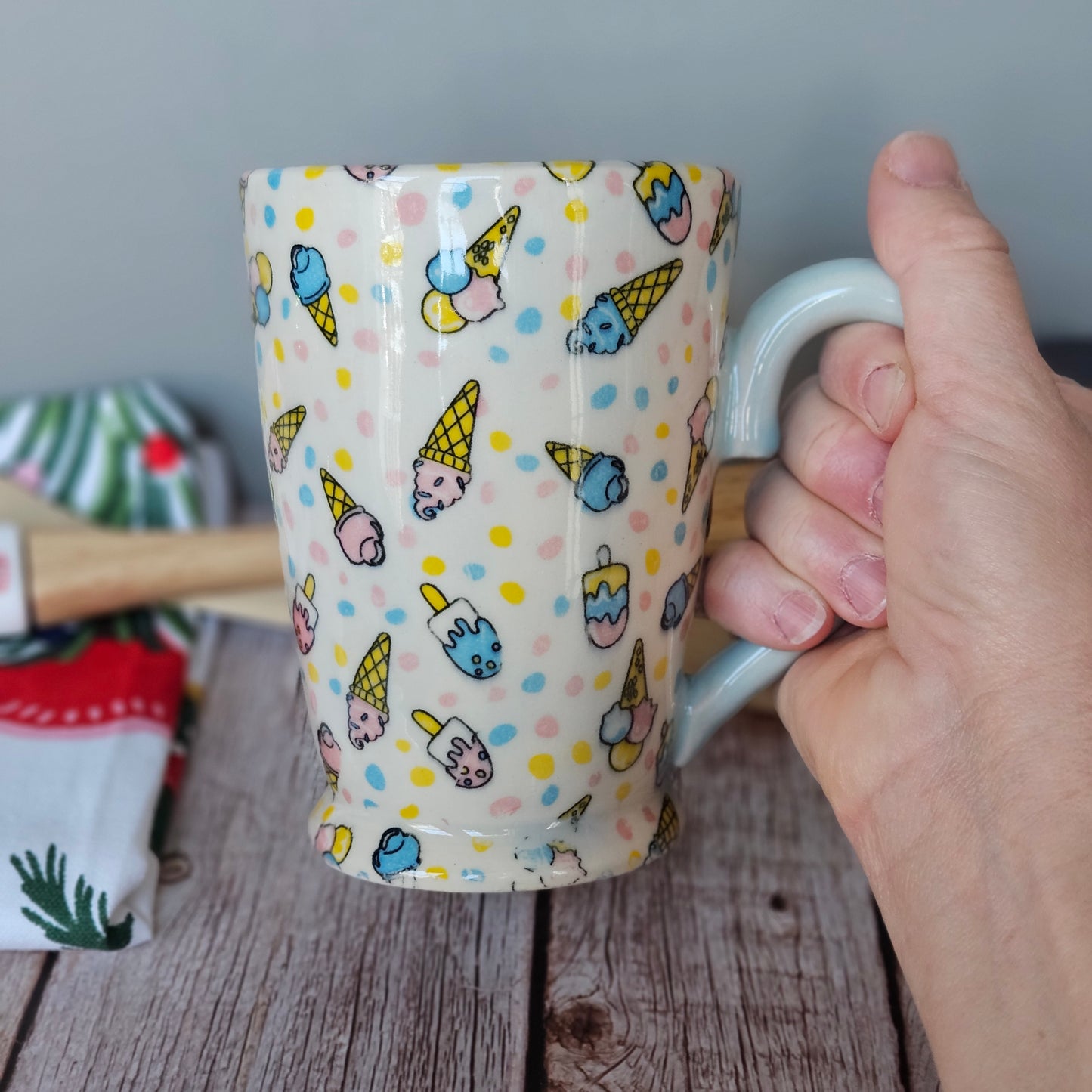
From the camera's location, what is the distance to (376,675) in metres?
0.47

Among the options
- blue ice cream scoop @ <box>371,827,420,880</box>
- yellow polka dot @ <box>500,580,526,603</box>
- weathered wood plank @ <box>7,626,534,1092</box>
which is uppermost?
yellow polka dot @ <box>500,580,526,603</box>

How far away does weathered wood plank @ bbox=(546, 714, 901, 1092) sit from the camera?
47 centimetres

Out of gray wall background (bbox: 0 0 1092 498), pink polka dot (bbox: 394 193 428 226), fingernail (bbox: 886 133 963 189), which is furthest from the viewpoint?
gray wall background (bbox: 0 0 1092 498)

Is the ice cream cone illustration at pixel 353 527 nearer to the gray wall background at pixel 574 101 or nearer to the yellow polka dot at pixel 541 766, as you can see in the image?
the yellow polka dot at pixel 541 766

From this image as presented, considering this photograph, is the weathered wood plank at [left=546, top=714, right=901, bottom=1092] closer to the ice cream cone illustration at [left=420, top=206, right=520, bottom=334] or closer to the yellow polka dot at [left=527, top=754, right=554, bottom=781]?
the yellow polka dot at [left=527, top=754, right=554, bottom=781]

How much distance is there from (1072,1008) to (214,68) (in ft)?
2.29

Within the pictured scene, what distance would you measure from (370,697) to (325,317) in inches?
6.5

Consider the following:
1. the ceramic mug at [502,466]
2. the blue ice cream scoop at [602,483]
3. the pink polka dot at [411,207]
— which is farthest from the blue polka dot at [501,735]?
the pink polka dot at [411,207]

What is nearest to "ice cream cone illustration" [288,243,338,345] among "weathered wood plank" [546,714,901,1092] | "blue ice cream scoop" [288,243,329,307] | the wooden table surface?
"blue ice cream scoop" [288,243,329,307]

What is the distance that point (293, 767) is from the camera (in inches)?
26.7

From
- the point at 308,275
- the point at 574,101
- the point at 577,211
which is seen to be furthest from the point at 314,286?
the point at 574,101

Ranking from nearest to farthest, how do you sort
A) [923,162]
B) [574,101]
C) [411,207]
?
[411,207] < [923,162] < [574,101]

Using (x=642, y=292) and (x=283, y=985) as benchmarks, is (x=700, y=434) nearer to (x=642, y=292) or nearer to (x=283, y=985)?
(x=642, y=292)

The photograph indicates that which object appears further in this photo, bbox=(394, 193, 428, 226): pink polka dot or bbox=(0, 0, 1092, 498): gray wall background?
bbox=(0, 0, 1092, 498): gray wall background
